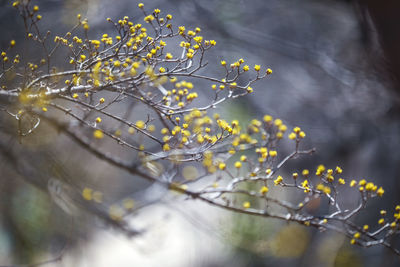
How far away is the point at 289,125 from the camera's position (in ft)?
7.55

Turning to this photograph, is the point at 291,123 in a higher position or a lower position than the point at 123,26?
lower

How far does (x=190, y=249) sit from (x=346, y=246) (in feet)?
3.52

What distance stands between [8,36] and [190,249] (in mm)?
1823

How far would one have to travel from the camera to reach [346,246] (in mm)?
2334

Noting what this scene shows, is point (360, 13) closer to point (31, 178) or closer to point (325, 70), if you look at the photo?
point (325, 70)

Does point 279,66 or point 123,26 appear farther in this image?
point 279,66

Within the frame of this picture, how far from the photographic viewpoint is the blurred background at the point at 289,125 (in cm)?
195

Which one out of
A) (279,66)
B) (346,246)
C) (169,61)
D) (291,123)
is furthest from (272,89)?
(169,61)

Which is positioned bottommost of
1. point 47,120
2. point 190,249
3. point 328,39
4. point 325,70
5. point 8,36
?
point 190,249

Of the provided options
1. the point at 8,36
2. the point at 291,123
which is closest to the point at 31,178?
the point at 8,36

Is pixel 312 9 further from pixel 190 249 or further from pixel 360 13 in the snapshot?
pixel 190 249

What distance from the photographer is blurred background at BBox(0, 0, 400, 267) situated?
195 cm

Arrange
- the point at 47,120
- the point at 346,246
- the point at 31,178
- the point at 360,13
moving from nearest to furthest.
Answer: the point at 47,120, the point at 31,178, the point at 360,13, the point at 346,246

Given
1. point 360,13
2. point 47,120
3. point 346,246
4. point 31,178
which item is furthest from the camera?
point 346,246
